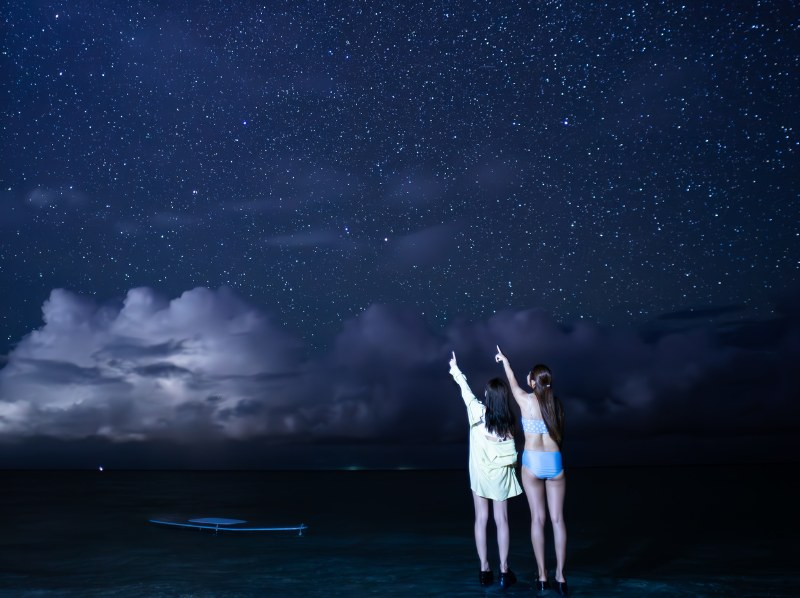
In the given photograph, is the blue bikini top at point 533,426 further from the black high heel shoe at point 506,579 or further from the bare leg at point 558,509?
the black high heel shoe at point 506,579

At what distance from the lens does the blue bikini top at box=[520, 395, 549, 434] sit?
6805 mm

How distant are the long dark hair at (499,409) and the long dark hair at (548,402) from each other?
39 centimetres

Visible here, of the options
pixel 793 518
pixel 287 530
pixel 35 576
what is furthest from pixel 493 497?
pixel 793 518

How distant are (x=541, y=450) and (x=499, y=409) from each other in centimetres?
60

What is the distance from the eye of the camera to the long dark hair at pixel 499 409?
278 inches

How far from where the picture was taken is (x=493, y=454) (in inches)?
283

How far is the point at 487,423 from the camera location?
23.4 ft

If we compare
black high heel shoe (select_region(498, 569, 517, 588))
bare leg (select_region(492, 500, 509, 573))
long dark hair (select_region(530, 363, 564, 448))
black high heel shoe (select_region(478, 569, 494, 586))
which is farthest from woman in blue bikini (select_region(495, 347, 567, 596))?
black high heel shoe (select_region(478, 569, 494, 586))

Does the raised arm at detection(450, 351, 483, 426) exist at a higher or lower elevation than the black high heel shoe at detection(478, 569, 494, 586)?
higher

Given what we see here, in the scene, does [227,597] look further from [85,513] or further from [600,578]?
[85,513]

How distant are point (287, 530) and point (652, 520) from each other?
414 inches

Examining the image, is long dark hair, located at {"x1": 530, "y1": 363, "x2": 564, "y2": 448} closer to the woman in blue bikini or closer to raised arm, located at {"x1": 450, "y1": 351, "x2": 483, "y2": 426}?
the woman in blue bikini

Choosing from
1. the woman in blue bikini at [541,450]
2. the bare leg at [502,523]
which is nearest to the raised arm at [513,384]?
the woman in blue bikini at [541,450]

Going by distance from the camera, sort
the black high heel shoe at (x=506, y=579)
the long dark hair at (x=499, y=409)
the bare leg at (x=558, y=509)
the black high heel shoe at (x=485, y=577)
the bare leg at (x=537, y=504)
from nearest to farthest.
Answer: the bare leg at (x=558, y=509)
the bare leg at (x=537, y=504)
the long dark hair at (x=499, y=409)
the black high heel shoe at (x=506, y=579)
the black high heel shoe at (x=485, y=577)
